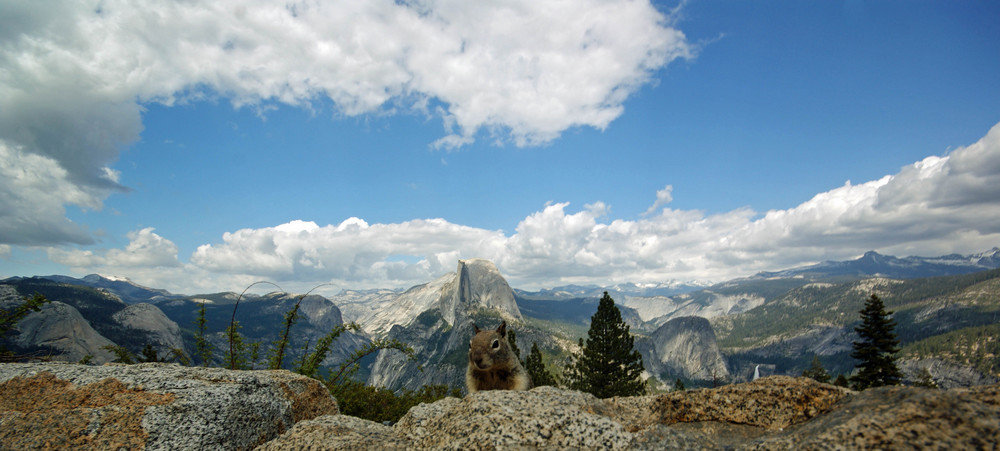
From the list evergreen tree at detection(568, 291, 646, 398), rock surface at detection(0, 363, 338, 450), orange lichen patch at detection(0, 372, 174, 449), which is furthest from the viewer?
evergreen tree at detection(568, 291, 646, 398)

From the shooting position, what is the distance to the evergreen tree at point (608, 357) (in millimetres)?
38375

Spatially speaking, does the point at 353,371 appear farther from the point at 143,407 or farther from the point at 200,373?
the point at 143,407

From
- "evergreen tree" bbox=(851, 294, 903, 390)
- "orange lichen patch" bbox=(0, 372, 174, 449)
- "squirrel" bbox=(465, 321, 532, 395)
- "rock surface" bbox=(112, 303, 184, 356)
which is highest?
"orange lichen patch" bbox=(0, 372, 174, 449)

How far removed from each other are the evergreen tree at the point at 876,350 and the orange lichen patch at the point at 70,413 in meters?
55.6

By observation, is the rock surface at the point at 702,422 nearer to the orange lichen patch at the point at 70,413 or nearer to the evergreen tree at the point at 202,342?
the orange lichen patch at the point at 70,413

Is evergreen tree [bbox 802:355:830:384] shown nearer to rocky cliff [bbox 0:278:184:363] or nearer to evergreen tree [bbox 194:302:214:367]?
evergreen tree [bbox 194:302:214:367]

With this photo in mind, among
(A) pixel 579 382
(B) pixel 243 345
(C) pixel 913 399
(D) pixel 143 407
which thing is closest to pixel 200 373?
(D) pixel 143 407

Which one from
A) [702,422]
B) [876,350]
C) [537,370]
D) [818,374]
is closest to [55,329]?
[537,370]

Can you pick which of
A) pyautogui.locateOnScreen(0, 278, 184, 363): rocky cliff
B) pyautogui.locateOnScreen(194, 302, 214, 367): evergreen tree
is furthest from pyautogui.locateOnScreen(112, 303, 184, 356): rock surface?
pyautogui.locateOnScreen(194, 302, 214, 367): evergreen tree

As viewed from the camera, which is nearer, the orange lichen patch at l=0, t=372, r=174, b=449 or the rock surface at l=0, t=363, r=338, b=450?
the orange lichen patch at l=0, t=372, r=174, b=449

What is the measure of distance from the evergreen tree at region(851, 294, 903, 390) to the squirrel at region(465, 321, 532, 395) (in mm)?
49125

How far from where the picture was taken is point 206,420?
17.0 feet

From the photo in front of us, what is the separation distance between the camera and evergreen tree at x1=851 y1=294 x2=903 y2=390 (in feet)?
132

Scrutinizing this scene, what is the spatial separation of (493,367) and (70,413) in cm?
662
